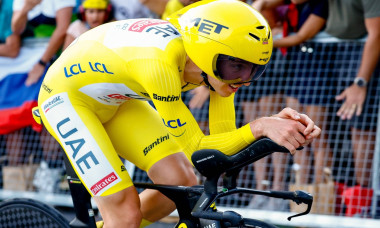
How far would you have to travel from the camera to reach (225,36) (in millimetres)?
3684

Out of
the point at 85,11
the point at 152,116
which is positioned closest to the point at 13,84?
the point at 85,11

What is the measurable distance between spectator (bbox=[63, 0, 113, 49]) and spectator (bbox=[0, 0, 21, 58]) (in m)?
0.79

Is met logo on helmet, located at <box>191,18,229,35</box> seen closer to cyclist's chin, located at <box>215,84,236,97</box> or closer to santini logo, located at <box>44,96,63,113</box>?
cyclist's chin, located at <box>215,84,236,97</box>

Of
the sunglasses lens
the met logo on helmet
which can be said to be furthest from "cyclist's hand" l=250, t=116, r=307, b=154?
the met logo on helmet

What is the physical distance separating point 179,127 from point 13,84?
14.7ft

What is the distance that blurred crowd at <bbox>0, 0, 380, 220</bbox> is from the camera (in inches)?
238

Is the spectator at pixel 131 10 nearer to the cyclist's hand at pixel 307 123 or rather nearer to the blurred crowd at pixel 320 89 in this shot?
the blurred crowd at pixel 320 89

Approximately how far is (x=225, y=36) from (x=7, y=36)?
487 cm

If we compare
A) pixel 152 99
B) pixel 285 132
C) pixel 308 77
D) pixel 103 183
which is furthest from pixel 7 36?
pixel 285 132

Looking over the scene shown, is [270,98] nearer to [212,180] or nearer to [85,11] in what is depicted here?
[85,11]

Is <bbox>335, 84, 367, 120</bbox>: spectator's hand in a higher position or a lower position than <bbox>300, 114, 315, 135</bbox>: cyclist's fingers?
lower

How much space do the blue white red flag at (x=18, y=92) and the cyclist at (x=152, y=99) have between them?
3238 mm

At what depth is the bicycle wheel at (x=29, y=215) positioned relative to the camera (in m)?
4.55

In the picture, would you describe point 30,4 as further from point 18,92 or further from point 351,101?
point 351,101
